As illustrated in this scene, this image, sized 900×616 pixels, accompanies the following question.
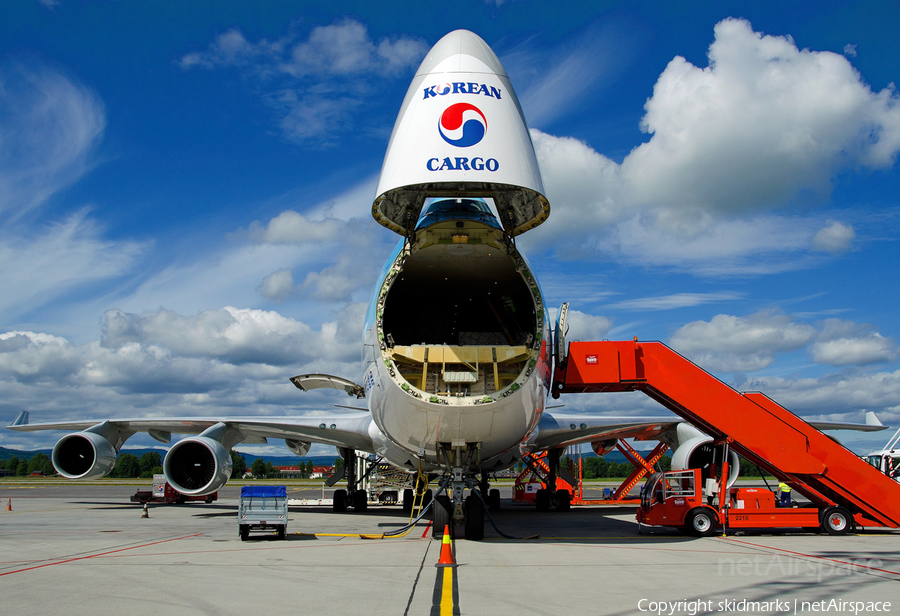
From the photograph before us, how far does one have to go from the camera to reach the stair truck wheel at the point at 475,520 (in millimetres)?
10883

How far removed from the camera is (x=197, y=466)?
1642 centimetres

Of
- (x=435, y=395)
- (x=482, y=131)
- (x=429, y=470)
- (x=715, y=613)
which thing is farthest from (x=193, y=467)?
(x=715, y=613)

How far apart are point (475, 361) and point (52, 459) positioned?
13844mm

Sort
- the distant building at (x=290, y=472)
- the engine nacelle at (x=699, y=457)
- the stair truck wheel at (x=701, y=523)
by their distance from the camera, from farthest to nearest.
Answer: the distant building at (x=290, y=472) < the engine nacelle at (x=699, y=457) < the stair truck wheel at (x=701, y=523)

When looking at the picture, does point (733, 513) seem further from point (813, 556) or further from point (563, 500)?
point (563, 500)

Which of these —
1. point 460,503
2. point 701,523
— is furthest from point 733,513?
point 460,503

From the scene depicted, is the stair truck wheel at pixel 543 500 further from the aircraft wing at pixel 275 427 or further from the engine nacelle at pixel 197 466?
the engine nacelle at pixel 197 466

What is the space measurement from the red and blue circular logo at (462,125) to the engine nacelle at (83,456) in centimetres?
1438

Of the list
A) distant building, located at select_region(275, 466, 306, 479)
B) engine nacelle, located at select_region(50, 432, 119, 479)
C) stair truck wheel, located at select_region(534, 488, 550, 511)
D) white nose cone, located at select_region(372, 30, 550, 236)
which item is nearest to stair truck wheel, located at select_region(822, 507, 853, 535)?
white nose cone, located at select_region(372, 30, 550, 236)

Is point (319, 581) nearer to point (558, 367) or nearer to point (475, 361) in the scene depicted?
point (475, 361)

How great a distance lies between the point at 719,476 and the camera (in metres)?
13.3

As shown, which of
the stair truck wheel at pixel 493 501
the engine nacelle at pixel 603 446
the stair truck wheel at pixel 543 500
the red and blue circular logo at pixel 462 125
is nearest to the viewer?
the red and blue circular logo at pixel 462 125

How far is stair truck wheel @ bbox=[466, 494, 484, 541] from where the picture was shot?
428 inches

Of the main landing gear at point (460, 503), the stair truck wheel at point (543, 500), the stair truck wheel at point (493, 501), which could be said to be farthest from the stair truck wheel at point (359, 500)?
the main landing gear at point (460, 503)
